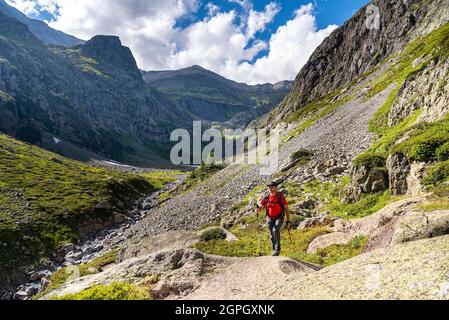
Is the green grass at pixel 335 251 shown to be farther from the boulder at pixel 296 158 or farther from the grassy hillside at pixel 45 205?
the grassy hillside at pixel 45 205

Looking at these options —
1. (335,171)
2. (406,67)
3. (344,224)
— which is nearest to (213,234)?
(344,224)

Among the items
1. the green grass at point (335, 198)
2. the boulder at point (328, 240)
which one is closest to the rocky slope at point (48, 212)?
the green grass at point (335, 198)

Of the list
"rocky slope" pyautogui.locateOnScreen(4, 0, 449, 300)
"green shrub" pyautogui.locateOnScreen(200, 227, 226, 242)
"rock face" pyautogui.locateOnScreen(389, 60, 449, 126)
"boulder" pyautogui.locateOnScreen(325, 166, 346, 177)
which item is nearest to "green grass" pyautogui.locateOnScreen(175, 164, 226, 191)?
"rocky slope" pyautogui.locateOnScreen(4, 0, 449, 300)

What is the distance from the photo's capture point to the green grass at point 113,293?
355 inches

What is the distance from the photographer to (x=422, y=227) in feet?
32.8

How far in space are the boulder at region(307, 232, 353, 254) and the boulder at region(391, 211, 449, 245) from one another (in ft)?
23.2

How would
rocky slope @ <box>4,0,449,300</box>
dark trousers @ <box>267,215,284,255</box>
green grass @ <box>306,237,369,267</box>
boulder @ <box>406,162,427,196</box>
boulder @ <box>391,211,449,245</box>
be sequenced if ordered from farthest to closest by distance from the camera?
boulder @ <box>406,162,427,196</box>
green grass @ <box>306,237,369,267</box>
dark trousers @ <box>267,215,284,255</box>
boulder @ <box>391,211,449,245</box>
rocky slope @ <box>4,0,449,300</box>

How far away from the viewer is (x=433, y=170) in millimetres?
17344

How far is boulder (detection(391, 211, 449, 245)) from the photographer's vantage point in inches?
382

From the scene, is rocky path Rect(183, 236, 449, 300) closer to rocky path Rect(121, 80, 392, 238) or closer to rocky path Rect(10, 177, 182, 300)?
rocky path Rect(121, 80, 392, 238)

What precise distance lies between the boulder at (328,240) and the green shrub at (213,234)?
785cm

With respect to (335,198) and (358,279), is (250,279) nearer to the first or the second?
(358,279)

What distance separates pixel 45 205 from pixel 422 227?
68.5 meters
